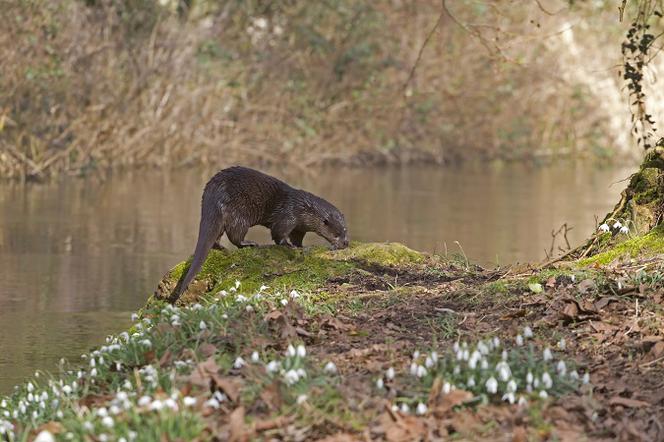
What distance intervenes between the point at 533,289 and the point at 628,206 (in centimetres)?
236

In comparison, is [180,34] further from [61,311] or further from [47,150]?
[61,311]

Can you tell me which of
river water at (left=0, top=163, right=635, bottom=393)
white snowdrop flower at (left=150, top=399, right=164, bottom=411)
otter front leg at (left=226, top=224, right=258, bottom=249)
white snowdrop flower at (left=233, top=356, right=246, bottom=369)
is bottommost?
river water at (left=0, top=163, right=635, bottom=393)

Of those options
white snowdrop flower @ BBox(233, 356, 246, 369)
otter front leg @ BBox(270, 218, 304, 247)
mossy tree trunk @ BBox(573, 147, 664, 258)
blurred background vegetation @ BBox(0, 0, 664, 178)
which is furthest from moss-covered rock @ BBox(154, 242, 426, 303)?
blurred background vegetation @ BBox(0, 0, 664, 178)

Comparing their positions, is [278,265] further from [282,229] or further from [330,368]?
[330,368]

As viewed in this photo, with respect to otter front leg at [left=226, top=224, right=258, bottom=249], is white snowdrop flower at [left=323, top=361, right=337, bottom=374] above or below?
below

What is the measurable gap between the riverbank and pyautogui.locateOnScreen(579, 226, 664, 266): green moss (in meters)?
0.24

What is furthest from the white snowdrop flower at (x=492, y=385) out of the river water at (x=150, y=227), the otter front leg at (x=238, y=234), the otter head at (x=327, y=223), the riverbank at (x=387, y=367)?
the otter head at (x=327, y=223)

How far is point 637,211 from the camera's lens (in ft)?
28.4

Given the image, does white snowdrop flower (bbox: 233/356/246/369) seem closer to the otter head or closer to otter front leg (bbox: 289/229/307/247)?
the otter head

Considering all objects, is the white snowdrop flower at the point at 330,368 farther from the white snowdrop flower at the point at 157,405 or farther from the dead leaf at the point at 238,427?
the white snowdrop flower at the point at 157,405

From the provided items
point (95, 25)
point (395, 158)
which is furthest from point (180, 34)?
point (395, 158)

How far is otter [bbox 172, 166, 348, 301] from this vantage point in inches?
338

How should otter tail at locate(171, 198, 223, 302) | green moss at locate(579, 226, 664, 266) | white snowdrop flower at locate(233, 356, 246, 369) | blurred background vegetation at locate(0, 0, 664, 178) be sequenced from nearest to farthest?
1. white snowdrop flower at locate(233, 356, 246, 369)
2. green moss at locate(579, 226, 664, 266)
3. otter tail at locate(171, 198, 223, 302)
4. blurred background vegetation at locate(0, 0, 664, 178)

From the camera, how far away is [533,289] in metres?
6.67
